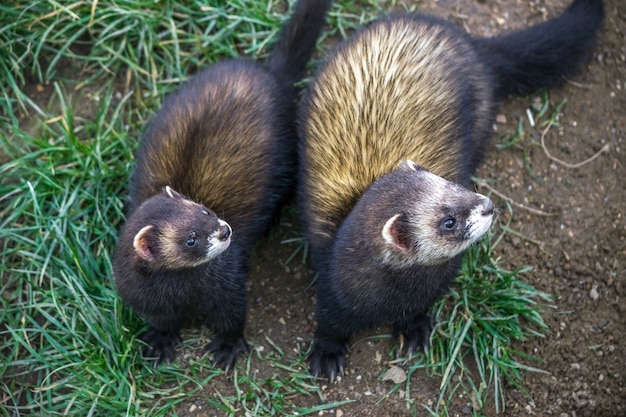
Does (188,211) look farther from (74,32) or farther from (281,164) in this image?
(74,32)

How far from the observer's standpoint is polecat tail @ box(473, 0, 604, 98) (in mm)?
4973

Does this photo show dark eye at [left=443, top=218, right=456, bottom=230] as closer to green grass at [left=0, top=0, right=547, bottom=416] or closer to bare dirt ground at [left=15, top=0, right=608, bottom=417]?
green grass at [left=0, top=0, right=547, bottom=416]

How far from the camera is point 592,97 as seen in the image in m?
5.29

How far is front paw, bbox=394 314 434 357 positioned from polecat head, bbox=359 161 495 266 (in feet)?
2.65

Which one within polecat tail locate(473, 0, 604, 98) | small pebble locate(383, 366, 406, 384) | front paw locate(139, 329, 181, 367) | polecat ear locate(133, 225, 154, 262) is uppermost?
polecat tail locate(473, 0, 604, 98)

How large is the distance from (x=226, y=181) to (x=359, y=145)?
819mm

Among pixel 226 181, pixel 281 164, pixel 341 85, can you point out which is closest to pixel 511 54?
pixel 341 85

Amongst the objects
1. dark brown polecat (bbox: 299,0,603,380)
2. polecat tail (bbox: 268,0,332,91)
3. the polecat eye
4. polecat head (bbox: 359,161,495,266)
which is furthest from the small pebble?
polecat tail (bbox: 268,0,332,91)

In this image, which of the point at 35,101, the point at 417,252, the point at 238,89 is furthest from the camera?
the point at 35,101

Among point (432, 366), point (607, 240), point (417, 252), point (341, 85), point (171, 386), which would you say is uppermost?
point (341, 85)

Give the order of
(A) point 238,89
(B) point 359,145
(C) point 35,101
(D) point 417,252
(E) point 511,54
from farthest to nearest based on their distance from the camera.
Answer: (C) point 35,101 < (E) point 511,54 < (A) point 238,89 < (B) point 359,145 < (D) point 417,252

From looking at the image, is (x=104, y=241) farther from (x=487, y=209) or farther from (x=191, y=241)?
(x=487, y=209)

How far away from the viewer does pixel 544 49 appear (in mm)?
5000

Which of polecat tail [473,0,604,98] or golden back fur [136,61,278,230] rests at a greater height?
polecat tail [473,0,604,98]
